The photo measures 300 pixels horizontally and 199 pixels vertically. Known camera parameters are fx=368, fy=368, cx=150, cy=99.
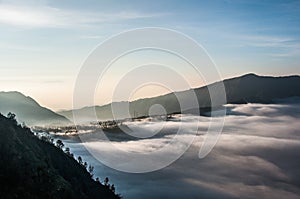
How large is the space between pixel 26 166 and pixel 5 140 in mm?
19741

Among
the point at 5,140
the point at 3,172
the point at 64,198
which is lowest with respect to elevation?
the point at 64,198

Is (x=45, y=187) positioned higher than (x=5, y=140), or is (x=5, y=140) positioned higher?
(x=5, y=140)

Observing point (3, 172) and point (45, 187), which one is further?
point (45, 187)

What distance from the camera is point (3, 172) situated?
17475cm

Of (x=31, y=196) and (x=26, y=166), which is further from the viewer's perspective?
(x=26, y=166)

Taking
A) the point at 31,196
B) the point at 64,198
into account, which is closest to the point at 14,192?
the point at 31,196

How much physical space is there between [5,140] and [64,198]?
44154 millimetres

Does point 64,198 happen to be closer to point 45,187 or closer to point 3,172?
point 45,187

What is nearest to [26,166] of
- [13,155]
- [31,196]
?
[13,155]

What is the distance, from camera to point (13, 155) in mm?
188625

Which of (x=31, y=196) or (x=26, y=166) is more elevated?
(x=26, y=166)

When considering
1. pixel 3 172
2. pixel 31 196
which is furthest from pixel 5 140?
pixel 31 196

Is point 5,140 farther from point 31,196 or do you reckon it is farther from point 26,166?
point 31,196

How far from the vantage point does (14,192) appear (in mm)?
165500
